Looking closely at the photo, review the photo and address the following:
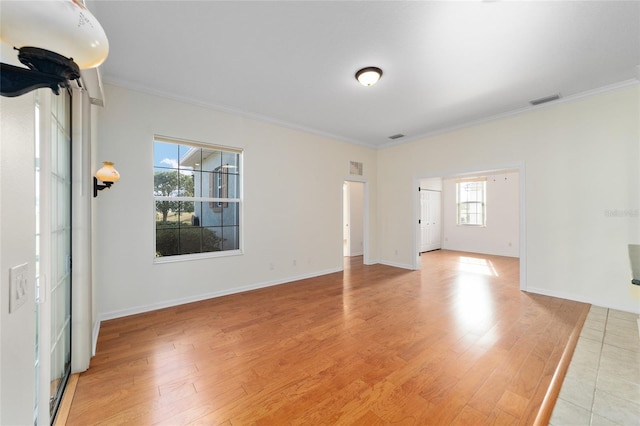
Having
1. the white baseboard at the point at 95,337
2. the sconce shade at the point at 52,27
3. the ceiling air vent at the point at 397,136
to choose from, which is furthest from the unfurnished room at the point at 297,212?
the ceiling air vent at the point at 397,136

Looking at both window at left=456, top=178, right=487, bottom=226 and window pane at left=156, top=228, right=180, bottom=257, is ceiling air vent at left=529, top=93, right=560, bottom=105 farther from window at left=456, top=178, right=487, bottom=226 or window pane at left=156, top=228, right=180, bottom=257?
window pane at left=156, top=228, right=180, bottom=257

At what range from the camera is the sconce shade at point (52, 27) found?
54 cm

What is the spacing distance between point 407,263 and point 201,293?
4.18m

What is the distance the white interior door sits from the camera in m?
7.83

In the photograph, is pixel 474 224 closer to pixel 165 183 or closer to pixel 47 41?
pixel 165 183

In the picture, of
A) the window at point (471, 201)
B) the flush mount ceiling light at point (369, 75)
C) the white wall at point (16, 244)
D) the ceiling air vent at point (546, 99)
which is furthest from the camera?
the window at point (471, 201)

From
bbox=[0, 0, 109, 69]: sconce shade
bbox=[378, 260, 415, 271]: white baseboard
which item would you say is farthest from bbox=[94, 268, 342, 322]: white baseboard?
bbox=[0, 0, 109, 69]: sconce shade

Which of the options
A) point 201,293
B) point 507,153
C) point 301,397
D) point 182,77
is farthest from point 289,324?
point 507,153

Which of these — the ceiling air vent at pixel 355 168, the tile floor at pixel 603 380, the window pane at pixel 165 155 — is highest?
the ceiling air vent at pixel 355 168

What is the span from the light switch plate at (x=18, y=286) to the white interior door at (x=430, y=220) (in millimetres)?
7990

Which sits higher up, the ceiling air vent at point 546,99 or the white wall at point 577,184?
the ceiling air vent at point 546,99

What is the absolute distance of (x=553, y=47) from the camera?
245 centimetres

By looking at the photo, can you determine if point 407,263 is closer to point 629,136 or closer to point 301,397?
point 629,136

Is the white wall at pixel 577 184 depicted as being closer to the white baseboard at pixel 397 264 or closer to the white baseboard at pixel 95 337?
the white baseboard at pixel 397 264
